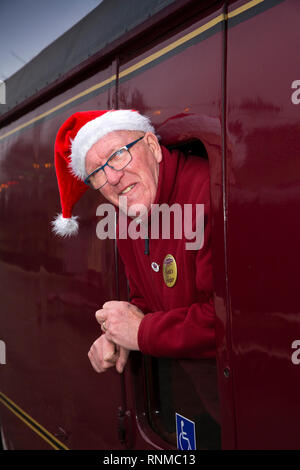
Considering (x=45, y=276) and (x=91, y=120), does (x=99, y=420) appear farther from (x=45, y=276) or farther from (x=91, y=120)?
(x=91, y=120)

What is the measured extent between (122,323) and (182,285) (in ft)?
1.07

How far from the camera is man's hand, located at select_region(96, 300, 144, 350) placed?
67.2 inches

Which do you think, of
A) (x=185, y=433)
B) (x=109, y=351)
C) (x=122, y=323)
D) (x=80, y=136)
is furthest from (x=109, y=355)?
(x=80, y=136)

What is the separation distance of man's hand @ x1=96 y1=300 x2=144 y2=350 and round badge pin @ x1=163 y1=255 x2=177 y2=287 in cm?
22

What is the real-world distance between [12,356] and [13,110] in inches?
68.3

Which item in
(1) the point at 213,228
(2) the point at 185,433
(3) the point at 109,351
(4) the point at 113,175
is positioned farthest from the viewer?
(3) the point at 109,351

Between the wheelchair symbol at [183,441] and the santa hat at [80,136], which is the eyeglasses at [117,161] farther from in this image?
the wheelchair symbol at [183,441]

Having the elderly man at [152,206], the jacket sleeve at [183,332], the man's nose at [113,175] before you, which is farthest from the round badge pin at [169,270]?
the man's nose at [113,175]

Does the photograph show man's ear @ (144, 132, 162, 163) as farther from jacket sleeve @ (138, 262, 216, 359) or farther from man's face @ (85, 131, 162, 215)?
jacket sleeve @ (138, 262, 216, 359)

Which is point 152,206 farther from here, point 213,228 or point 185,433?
point 185,433

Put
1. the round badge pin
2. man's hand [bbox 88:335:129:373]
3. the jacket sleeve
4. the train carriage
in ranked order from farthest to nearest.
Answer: man's hand [bbox 88:335:129:373], the round badge pin, the jacket sleeve, the train carriage

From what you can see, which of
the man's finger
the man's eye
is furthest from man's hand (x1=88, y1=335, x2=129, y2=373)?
the man's eye

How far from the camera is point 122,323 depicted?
5.72ft
